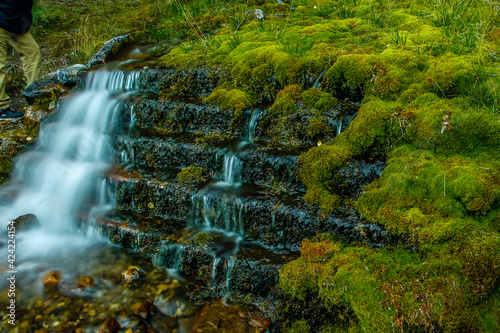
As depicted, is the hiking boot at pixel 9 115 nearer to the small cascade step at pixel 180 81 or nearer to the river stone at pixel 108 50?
the river stone at pixel 108 50

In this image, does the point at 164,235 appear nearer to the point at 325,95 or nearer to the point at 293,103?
the point at 293,103

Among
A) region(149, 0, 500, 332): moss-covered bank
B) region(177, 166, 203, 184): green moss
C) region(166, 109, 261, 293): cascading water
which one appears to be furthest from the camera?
region(177, 166, 203, 184): green moss

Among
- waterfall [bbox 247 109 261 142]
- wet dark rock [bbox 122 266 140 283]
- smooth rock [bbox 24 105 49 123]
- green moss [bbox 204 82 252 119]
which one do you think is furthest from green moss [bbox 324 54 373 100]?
smooth rock [bbox 24 105 49 123]

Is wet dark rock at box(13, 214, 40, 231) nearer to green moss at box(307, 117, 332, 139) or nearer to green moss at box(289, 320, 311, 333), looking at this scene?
green moss at box(289, 320, 311, 333)

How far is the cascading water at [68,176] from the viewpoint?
17.6 ft

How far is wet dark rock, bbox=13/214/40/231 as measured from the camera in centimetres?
552

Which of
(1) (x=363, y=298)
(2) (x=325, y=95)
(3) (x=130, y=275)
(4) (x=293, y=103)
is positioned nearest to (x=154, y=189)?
(3) (x=130, y=275)

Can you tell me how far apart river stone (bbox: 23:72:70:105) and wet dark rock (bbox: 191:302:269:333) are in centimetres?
649

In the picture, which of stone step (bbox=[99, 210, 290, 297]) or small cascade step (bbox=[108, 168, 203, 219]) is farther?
small cascade step (bbox=[108, 168, 203, 219])

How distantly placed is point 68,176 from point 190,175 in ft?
8.14

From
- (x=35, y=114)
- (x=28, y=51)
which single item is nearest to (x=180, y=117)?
(x=35, y=114)

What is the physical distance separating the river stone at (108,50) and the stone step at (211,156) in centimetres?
319

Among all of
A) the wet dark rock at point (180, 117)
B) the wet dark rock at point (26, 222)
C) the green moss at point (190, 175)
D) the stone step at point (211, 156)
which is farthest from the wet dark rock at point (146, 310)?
the wet dark rock at point (180, 117)

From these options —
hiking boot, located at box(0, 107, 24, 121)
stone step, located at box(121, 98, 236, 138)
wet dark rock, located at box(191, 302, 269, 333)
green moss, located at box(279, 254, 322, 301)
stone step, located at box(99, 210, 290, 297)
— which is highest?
stone step, located at box(121, 98, 236, 138)
